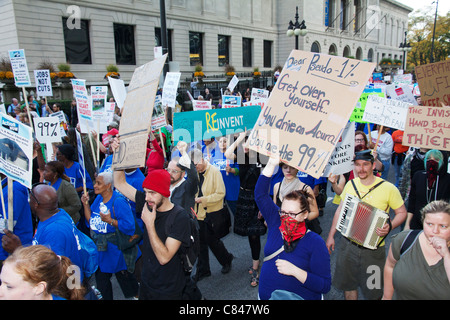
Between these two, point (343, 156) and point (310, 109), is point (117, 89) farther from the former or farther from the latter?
point (310, 109)

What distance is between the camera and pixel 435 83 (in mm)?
5113

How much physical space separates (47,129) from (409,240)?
5.76 metres

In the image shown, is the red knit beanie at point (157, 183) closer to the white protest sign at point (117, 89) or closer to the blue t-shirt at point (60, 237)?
the blue t-shirt at point (60, 237)

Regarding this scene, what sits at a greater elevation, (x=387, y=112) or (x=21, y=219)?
(x=387, y=112)

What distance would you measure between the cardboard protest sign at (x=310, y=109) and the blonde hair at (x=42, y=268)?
177 cm

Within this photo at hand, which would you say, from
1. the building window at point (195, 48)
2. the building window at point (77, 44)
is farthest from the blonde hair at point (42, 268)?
the building window at point (195, 48)

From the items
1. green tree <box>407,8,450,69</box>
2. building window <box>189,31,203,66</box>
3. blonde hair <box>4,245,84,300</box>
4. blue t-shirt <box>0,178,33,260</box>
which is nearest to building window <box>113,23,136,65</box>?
building window <box>189,31,203,66</box>

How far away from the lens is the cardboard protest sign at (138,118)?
2.87 meters

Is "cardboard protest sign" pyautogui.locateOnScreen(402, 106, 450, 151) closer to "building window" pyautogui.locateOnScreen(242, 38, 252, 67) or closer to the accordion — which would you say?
the accordion

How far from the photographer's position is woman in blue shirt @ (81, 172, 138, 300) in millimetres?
3445

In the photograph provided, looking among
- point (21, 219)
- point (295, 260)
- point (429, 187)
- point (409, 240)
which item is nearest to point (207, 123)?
point (295, 260)

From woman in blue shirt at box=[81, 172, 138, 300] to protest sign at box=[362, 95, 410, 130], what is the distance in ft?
12.8
